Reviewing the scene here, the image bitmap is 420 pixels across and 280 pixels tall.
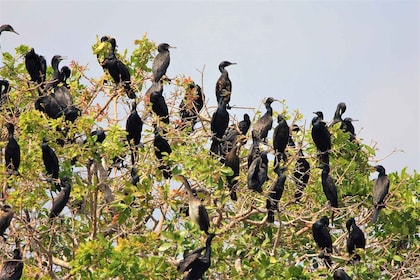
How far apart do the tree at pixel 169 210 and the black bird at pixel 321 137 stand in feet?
0.52

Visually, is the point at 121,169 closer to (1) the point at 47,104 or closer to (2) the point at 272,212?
(1) the point at 47,104

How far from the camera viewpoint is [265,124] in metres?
13.0

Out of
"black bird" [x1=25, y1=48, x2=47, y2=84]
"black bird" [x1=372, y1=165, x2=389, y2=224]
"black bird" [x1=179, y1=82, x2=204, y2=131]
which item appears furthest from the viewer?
"black bird" [x1=25, y1=48, x2=47, y2=84]

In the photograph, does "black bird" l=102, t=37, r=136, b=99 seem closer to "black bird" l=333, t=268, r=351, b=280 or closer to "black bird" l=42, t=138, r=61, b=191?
"black bird" l=42, t=138, r=61, b=191

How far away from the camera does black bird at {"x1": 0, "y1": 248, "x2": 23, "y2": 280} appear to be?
11.5m

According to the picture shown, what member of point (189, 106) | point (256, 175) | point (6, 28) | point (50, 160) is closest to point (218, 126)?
point (189, 106)

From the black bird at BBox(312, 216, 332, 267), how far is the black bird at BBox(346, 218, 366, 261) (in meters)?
0.25

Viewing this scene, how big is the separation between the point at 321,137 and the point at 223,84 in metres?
2.64

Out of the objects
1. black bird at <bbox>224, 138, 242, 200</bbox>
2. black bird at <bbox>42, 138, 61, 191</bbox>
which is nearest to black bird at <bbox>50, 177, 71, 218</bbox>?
black bird at <bbox>42, 138, 61, 191</bbox>

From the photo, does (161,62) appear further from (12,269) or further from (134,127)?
(12,269)

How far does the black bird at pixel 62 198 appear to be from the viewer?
38.1ft

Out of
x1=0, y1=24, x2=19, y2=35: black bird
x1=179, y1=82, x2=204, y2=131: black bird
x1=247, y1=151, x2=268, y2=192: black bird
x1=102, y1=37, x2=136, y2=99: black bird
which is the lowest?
x1=247, y1=151, x2=268, y2=192: black bird

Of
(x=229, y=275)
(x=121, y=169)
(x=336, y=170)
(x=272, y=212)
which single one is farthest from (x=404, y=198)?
(x=121, y=169)

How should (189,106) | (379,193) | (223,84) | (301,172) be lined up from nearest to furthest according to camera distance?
(379,193) → (301,172) → (189,106) → (223,84)
